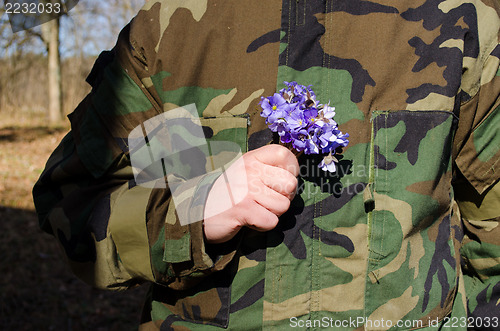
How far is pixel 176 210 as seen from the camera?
1444 millimetres

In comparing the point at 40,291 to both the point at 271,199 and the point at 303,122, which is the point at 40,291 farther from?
the point at 303,122

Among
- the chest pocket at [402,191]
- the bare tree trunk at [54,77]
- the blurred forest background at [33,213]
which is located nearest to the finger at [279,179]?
the chest pocket at [402,191]

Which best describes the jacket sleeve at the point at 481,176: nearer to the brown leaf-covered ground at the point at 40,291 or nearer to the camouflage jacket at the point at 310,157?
the camouflage jacket at the point at 310,157

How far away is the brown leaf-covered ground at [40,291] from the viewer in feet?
18.2

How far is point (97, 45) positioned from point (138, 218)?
68.7ft

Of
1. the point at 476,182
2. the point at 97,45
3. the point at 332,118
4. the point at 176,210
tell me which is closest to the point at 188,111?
the point at 176,210

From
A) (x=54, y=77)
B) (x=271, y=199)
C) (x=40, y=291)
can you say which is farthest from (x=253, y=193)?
(x=54, y=77)

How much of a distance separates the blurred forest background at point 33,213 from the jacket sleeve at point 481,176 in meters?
4.26

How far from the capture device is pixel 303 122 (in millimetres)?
1333

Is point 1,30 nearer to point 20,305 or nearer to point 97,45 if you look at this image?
point 97,45

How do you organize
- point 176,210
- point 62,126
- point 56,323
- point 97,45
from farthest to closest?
1. point 97,45
2. point 62,126
3. point 56,323
4. point 176,210

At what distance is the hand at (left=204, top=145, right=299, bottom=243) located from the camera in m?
1.33

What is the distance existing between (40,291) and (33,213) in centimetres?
289

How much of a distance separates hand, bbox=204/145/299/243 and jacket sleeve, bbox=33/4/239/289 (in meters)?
0.05
